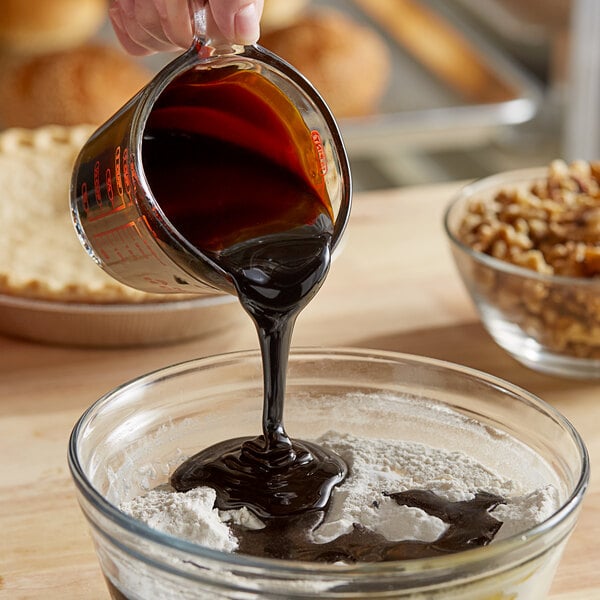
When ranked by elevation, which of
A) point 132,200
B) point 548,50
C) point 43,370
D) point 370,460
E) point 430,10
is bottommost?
point 548,50

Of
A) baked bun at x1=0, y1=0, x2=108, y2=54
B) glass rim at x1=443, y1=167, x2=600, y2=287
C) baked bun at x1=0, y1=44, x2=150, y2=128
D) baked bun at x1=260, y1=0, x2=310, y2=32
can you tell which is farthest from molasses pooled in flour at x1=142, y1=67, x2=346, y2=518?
baked bun at x1=0, y1=0, x2=108, y2=54

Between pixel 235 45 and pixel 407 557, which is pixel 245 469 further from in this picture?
pixel 235 45

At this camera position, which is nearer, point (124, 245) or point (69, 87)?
point (124, 245)

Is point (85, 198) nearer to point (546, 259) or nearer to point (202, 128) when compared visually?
point (202, 128)

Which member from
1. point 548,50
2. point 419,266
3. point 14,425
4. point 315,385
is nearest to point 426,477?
point 315,385

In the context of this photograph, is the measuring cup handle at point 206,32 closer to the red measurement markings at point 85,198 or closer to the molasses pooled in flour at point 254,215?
the molasses pooled in flour at point 254,215

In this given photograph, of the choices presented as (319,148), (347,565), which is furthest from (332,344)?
(347,565)
